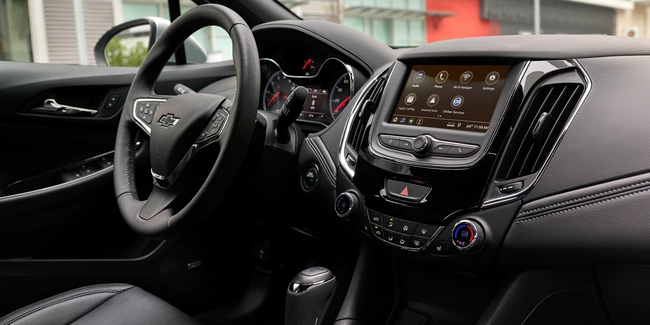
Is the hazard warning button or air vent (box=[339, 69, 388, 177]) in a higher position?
air vent (box=[339, 69, 388, 177])

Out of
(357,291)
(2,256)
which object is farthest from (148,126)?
(2,256)

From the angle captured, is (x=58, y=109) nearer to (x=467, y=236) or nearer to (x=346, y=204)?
(x=346, y=204)

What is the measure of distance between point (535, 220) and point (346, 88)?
2.39 feet

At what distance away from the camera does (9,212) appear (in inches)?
66.7

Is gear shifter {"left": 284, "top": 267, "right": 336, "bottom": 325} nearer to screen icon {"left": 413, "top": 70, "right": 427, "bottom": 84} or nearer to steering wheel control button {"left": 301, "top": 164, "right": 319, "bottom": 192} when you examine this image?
steering wheel control button {"left": 301, "top": 164, "right": 319, "bottom": 192}

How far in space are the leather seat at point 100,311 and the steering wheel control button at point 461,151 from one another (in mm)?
654

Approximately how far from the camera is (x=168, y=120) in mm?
1229

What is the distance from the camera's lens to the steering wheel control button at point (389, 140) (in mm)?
1142

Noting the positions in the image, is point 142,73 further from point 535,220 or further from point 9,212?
point 535,220

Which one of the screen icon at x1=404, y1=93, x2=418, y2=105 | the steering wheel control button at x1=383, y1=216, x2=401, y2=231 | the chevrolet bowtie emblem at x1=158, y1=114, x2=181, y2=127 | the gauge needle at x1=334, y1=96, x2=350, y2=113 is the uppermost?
the screen icon at x1=404, y1=93, x2=418, y2=105

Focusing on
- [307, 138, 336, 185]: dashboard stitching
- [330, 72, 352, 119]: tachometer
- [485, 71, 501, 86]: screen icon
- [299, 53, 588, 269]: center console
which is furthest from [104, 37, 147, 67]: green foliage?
[485, 71, 501, 86]: screen icon

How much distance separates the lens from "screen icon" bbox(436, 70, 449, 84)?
44.4 inches

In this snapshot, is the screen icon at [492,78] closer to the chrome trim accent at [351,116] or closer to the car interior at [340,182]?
the car interior at [340,182]

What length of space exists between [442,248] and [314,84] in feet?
2.43
